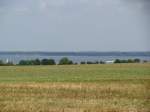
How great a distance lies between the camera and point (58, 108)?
58.7ft

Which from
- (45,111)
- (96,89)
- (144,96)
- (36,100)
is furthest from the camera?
(96,89)

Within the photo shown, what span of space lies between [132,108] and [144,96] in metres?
4.26

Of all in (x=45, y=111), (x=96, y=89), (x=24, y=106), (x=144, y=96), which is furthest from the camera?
(x=96, y=89)

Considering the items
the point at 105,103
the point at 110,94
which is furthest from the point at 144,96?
the point at 105,103

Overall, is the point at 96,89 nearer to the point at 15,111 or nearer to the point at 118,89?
the point at 118,89

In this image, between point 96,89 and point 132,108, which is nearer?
point 132,108

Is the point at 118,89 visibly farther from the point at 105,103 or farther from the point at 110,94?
the point at 105,103

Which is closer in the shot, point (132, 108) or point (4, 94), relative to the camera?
point (132, 108)

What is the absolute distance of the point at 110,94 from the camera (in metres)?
23.3

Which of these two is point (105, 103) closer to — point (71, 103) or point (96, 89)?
point (71, 103)

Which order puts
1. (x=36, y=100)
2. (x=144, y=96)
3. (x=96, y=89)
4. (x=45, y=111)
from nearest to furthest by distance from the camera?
1. (x=45, y=111)
2. (x=36, y=100)
3. (x=144, y=96)
4. (x=96, y=89)

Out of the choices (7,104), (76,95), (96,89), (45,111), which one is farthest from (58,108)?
(96,89)

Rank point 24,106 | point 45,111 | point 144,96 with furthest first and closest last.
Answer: point 144,96
point 24,106
point 45,111

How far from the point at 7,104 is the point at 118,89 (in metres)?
8.42
